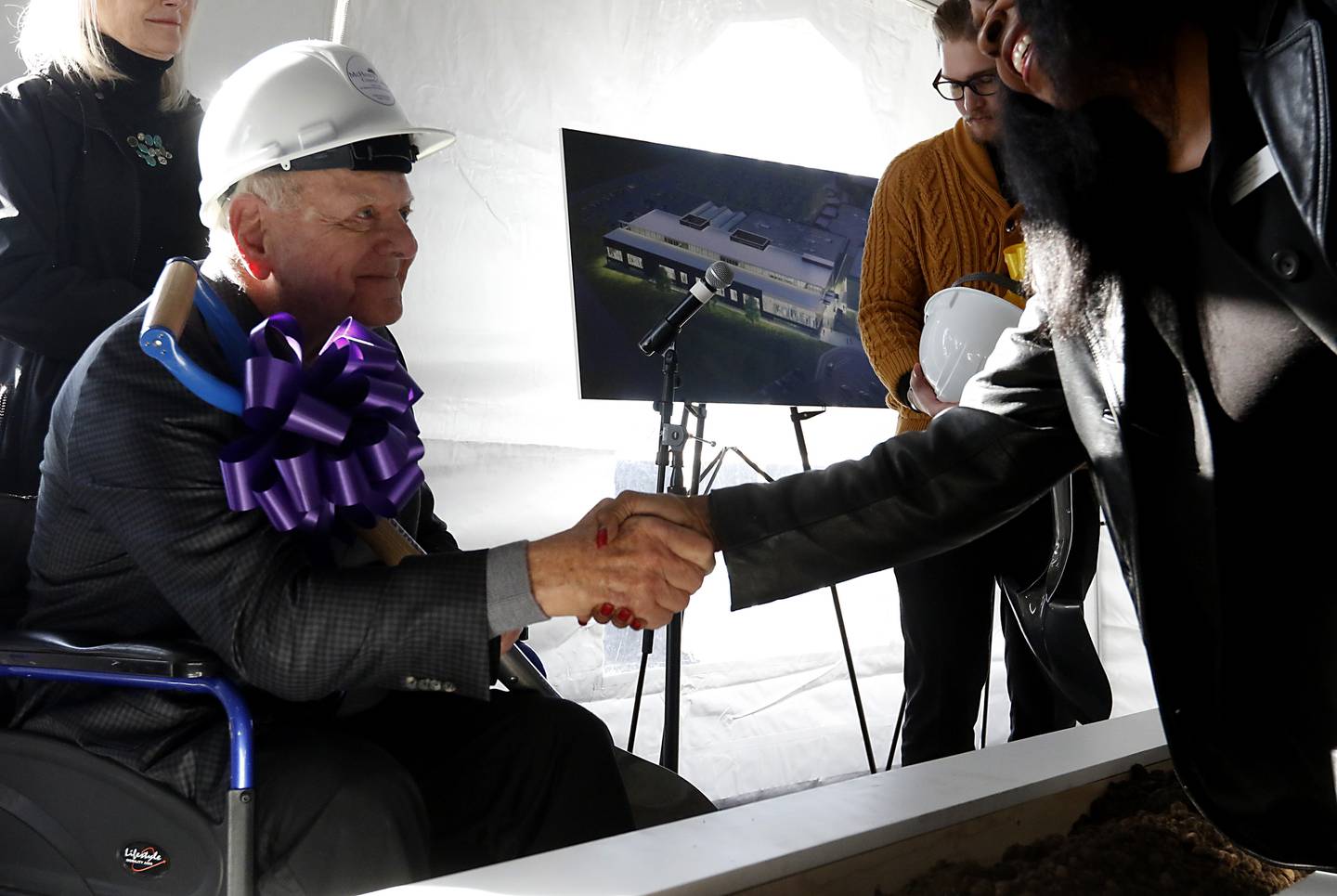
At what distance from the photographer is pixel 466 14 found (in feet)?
10.2

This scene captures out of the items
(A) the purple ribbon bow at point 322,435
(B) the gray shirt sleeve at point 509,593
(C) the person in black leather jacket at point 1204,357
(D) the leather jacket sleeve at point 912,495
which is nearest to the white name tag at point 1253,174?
(C) the person in black leather jacket at point 1204,357

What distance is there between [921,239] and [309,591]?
5.43 feet

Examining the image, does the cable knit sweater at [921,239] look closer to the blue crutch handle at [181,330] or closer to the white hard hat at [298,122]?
the white hard hat at [298,122]

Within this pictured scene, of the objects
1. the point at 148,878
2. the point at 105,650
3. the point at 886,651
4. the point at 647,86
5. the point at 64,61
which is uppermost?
the point at 647,86

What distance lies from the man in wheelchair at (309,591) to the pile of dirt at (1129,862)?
23.0 inches

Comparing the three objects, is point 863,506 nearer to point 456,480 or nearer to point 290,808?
point 290,808

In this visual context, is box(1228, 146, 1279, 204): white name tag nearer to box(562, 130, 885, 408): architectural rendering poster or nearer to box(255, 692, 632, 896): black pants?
box(255, 692, 632, 896): black pants

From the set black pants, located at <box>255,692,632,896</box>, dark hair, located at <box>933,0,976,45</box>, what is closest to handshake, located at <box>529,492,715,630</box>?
black pants, located at <box>255,692,632,896</box>

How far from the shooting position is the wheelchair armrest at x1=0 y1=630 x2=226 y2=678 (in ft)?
3.97

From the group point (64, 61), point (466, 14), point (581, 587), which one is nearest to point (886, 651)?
point (466, 14)

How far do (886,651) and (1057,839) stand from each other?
333 centimetres

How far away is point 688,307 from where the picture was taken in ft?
8.79

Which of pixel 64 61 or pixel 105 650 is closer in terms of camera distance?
pixel 105 650

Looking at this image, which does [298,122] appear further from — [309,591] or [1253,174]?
[1253,174]
